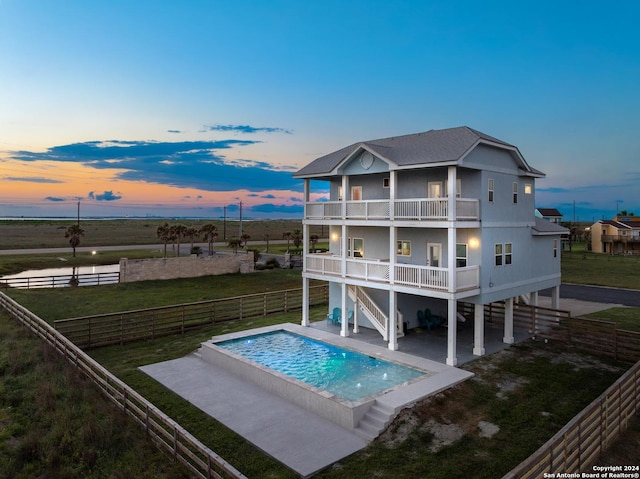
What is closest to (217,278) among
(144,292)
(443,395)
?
(144,292)

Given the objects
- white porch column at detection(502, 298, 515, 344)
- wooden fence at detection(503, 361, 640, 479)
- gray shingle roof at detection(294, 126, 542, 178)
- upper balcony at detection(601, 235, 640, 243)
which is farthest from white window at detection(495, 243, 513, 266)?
upper balcony at detection(601, 235, 640, 243)

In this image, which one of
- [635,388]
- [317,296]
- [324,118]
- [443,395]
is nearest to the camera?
→ [635,388]

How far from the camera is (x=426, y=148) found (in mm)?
16516

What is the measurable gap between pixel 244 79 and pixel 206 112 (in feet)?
20.4

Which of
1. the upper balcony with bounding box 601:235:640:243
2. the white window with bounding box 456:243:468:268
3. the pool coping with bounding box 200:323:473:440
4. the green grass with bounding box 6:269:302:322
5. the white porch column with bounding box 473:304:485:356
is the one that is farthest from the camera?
the upper balcony with bounding box 601:235:640:243

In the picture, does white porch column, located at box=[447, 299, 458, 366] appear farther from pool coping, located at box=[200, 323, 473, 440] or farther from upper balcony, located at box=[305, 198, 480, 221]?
upper balcony, located at box=[305, 198, 480, 221]

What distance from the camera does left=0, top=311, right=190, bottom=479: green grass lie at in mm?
8180

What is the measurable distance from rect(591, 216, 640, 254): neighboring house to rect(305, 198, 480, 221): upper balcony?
62.2 metres

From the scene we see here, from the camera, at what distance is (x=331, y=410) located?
1106cm

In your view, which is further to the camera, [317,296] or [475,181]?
[317,296]

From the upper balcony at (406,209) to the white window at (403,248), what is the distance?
2.25 meters

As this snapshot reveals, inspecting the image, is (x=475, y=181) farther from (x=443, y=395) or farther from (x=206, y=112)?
(x=206, y=112)

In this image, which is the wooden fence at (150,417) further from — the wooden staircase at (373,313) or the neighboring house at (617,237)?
the neighboring house at (617,237)

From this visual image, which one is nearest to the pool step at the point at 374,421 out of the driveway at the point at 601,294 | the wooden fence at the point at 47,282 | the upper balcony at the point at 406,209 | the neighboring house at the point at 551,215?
the upper balcony at the point at 406,209
